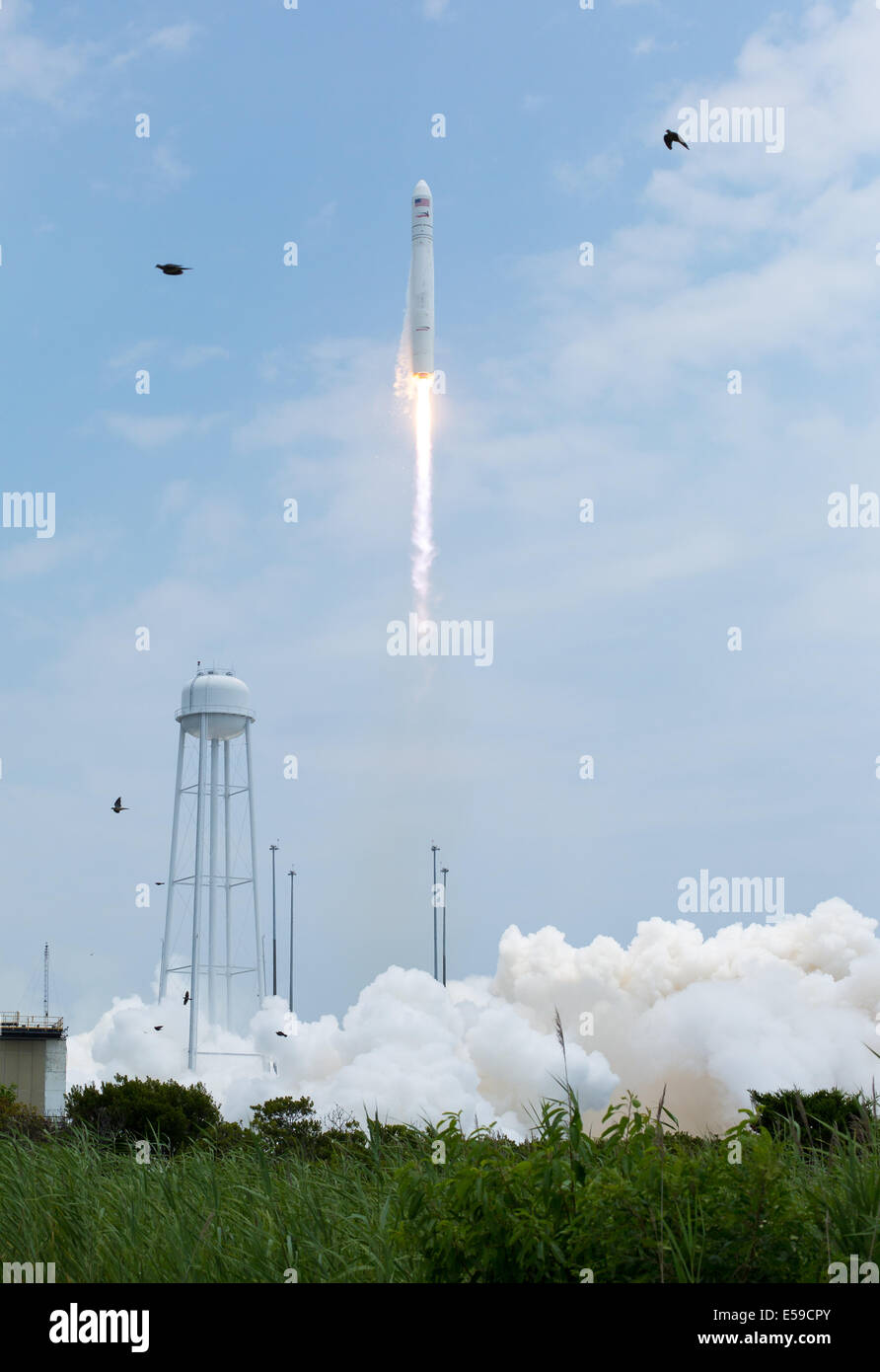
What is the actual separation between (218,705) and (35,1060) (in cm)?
1786

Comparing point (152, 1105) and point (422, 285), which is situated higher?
point (422, 285)

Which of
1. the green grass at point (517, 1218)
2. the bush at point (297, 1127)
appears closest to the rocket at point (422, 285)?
the bush at point (297, 1127)

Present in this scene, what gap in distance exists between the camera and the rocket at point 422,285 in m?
44.6

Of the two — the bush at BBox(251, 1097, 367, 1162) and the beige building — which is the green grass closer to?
the bush at BBox(251, 1097, 367, 1162)

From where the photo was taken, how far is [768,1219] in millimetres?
7688

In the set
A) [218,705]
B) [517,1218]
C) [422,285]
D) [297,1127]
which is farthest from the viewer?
[218,705]

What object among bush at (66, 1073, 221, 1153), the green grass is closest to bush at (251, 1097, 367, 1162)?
bush at (66, 1073, 221, 1153)

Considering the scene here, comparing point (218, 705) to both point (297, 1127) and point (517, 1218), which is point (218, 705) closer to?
point (297, 1127)

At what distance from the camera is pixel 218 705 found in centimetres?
6569

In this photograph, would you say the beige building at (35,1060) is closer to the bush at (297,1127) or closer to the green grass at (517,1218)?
the bush at (297,1127)

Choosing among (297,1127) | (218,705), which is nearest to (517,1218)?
(297,1127)

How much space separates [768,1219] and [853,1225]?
78 centimetres
